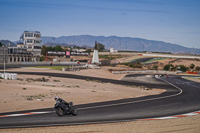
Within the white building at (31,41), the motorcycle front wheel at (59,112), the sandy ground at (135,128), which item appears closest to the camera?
the sandy ground at (135,128)

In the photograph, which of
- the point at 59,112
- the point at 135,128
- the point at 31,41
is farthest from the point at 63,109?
the point at 31,41

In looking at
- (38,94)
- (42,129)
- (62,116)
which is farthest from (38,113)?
(38,94)

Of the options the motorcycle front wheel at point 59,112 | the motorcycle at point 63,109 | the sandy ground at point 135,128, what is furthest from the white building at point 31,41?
the sandy ground at point 135,128

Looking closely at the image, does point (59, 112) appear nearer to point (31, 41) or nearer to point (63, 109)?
point (63, 109)

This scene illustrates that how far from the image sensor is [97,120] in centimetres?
1727

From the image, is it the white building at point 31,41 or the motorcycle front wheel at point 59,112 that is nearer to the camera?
the motorcycle front wheel at point 59,112

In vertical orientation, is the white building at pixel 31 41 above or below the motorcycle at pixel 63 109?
above

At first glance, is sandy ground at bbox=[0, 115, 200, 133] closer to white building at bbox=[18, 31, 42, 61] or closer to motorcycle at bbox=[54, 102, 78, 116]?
motorcycle at bbox=[54, 102, 78, 116]

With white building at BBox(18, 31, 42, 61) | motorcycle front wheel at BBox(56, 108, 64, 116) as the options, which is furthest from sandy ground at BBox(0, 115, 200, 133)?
white building at BBox(18, 31, 42, 61)

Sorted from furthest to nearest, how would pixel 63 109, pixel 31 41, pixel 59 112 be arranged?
pixel 31 41 → pixel 63 109 → pixel 59 112

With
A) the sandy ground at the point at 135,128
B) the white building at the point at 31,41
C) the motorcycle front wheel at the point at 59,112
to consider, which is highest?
the white building at the point at 31,41

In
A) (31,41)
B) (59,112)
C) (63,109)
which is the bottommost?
(59,112)

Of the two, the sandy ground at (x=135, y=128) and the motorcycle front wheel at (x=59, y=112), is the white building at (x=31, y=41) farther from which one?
the sandy ground at (x=135, y=128)

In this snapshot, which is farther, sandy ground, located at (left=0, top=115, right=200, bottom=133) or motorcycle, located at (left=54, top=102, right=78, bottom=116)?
motorcycle, located at (left=54, top=102, right=78, bottom=116)
